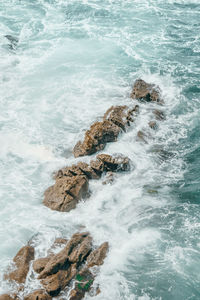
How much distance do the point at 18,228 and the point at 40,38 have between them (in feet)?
63.9

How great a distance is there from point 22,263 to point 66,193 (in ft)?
10.4

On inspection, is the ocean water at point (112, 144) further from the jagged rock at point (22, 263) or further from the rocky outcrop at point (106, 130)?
the rocky outcrop at point (106, 130)

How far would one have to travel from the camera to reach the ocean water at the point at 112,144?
9961mm

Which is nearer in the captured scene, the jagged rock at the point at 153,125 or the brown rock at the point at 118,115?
the brown rock at the point at 118,115

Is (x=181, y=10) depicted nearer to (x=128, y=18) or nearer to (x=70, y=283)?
(x=128, y=18)

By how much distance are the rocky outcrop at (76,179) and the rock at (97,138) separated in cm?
87

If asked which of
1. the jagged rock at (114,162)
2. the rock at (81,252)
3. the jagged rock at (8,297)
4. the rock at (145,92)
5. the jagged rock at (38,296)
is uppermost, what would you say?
the rock at (145,92)

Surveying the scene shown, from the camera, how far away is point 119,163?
13.3 meters

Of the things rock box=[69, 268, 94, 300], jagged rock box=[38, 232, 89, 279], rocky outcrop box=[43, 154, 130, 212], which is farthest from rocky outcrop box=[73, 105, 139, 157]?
rock box=[69, 268, 94, 300]

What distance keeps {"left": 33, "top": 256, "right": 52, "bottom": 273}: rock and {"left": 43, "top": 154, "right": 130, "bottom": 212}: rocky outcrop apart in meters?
2.42

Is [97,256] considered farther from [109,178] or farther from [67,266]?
[109,178]

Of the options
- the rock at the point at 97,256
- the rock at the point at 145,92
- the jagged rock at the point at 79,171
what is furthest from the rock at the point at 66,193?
the rock at the point at 145,92

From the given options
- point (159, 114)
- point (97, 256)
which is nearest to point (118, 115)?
point (159, 114)

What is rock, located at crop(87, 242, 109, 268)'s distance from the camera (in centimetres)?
949
